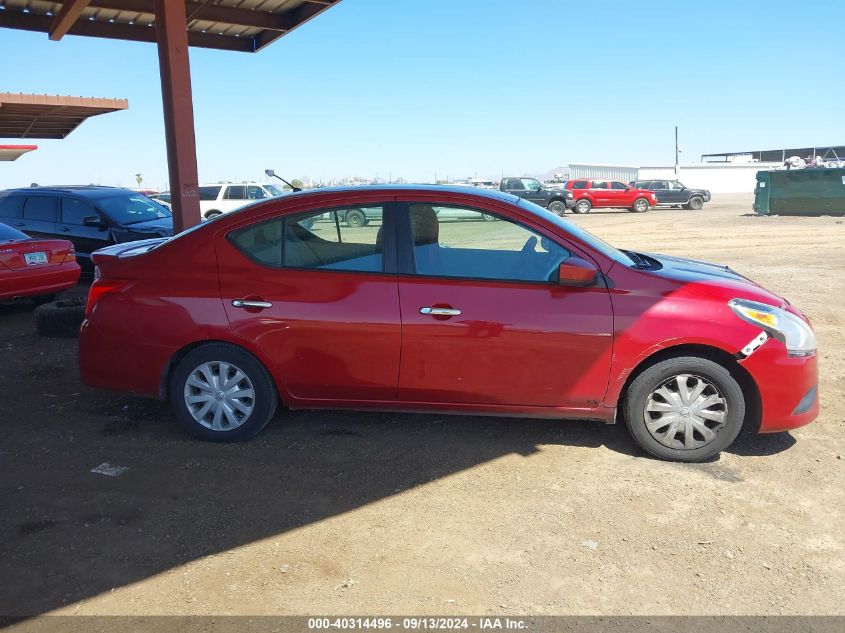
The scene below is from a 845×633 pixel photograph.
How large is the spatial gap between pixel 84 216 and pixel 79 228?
0.23 m

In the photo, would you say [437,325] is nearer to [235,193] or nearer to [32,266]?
[32,266]

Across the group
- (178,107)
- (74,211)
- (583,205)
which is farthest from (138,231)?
(583,205)

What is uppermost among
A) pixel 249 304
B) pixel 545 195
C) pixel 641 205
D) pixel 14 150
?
pixel 14 150

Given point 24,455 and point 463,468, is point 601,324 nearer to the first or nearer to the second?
point 463,468

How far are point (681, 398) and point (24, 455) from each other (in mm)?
4192

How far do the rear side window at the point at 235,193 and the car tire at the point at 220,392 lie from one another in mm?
21572

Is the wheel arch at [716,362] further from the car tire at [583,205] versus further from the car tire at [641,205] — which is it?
the car tire at [641,205]

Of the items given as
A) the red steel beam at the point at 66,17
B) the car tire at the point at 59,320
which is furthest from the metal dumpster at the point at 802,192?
the car tire at the point at 59,320

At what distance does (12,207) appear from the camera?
1167 centimetres

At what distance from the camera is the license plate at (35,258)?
8.41m

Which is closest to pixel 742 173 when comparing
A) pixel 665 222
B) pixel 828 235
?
pixel 665 222

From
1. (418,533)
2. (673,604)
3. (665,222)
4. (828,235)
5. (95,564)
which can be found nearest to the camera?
(673,604)

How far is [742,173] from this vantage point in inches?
2798

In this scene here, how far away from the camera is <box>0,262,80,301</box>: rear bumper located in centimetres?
818
